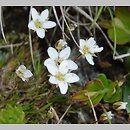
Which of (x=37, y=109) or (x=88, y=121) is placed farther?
(x=88, y=121)

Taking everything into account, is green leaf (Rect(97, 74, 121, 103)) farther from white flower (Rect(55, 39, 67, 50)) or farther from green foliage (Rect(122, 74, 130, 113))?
white flower (Rect(55, 39, 67, 50))

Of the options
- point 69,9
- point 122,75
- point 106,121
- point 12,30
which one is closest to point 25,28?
point 12,30

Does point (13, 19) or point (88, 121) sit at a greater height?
point (13, 19)

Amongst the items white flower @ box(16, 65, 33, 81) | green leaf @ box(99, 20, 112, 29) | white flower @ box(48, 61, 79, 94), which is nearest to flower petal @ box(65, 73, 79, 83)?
white flower @ box(48, 61, 79, 94)

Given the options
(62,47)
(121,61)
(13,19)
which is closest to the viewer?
(62,47)

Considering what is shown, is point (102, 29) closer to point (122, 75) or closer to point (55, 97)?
point (122, 75)

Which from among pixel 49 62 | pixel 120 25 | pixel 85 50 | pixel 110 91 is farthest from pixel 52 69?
pixel 120 25

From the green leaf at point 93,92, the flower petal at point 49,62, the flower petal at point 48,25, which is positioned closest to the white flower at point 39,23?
the flower petal at point 48,25
